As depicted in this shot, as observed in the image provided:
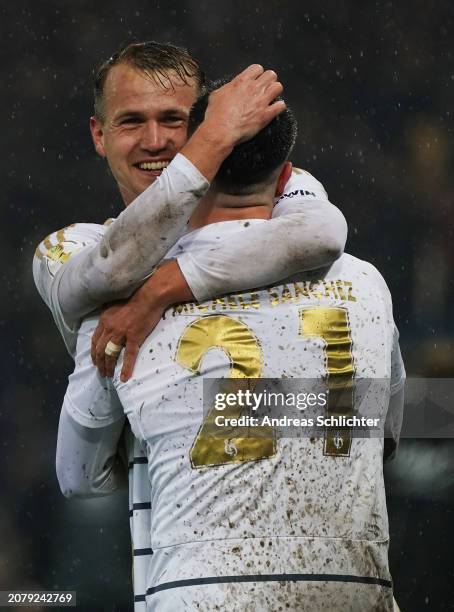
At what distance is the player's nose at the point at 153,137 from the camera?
8.54 feet

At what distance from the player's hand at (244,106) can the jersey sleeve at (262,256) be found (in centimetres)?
17

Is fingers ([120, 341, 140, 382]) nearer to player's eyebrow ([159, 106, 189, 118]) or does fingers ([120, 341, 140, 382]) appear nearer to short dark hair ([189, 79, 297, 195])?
short dark hair ([189, 79, 297, 195])

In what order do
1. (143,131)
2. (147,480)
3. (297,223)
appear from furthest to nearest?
(143,131) < (147,480) < (297,223)

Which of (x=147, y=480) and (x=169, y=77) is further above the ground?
(x=169, y=77)

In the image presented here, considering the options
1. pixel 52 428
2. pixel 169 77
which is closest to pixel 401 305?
pixel 52 428

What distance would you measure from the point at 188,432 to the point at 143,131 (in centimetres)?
104

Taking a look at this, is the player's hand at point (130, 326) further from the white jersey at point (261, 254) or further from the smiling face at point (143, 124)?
the smiling face at point (143, 124)

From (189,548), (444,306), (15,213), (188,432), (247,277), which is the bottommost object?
(189,548)

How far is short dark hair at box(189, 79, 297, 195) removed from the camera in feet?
6.09

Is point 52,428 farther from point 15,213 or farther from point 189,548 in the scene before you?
point 189,548

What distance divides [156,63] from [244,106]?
2.93ft

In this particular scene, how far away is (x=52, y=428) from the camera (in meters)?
5.01

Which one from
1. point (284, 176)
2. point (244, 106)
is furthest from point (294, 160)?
point (244, 106)

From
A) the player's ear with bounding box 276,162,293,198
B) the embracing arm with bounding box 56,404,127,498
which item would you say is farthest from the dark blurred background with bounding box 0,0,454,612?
→ the player's ear with bounding box 276,162,293,198
